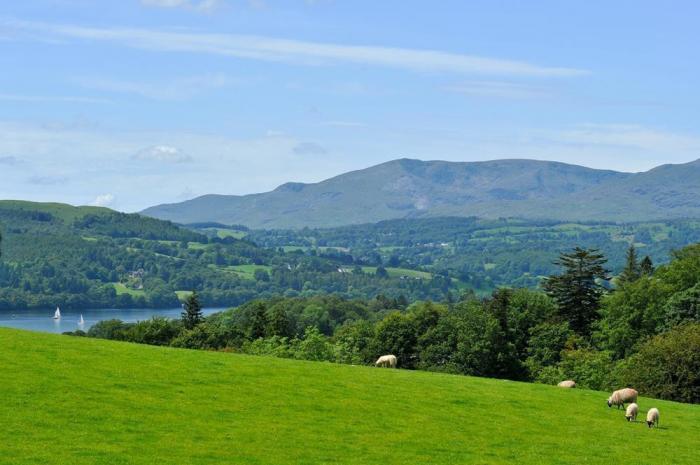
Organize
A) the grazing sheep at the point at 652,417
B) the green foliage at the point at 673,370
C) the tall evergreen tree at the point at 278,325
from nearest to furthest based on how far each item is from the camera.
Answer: the grazing sheep at the point at 652,417, the green foliage at the point at 673,370, the tall evergreen tree at the point at 278,325

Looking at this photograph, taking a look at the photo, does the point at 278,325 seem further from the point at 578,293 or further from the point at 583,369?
the point at 583,369

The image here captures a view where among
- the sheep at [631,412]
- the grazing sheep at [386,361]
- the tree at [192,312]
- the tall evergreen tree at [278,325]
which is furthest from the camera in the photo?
the tree at [192,312]

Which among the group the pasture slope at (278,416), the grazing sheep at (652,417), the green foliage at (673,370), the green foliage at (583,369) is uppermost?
the pasture slope at (278,416)

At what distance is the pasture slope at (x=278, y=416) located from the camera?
31.1 metres

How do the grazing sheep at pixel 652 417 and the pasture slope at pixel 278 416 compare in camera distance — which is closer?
the pasture slope at pixel 278 416

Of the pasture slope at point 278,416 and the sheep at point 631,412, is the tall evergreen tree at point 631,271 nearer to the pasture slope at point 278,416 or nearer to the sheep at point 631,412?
the pasture slope at point 278,416

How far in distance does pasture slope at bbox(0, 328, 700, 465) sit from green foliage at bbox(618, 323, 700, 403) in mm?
15652

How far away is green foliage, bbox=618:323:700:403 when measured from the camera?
63500 mm

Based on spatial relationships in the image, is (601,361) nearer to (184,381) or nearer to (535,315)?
(535,315)

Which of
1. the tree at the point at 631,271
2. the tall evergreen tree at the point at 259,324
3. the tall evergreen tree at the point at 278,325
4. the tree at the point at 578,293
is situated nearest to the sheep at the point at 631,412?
the tree at the point at 578,293

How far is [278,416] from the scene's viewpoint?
36.7 m

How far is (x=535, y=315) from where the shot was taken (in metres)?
118

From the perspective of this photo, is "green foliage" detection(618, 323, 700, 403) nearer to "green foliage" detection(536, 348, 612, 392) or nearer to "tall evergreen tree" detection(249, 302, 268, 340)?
"green foliage" detection(536, 348, 612, 392)

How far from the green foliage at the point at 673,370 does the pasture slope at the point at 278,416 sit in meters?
15.7
